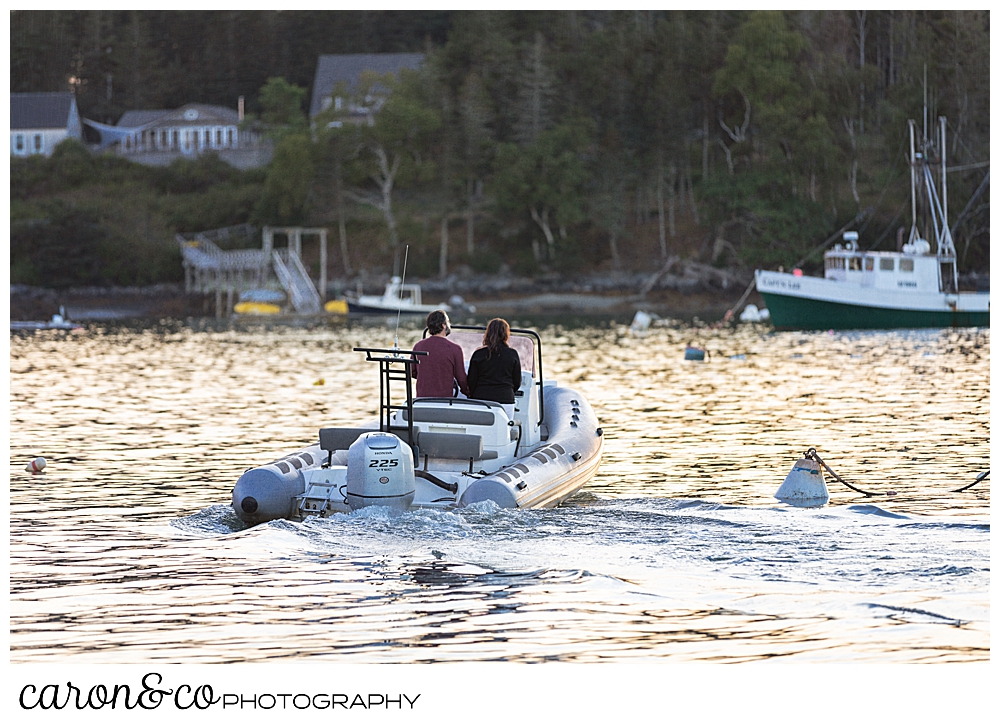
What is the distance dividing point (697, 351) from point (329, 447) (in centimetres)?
1879

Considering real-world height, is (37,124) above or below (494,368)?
above

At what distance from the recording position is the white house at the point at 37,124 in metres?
75.9

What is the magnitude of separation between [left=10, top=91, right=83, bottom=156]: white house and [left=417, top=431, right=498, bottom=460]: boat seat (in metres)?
69.8

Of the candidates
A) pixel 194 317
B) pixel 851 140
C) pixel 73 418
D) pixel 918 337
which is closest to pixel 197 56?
pixel 194 317

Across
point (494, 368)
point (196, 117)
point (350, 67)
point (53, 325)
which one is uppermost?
point (350, 67)

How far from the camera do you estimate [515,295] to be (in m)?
57.8

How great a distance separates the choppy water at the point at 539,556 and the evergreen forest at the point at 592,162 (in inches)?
1669

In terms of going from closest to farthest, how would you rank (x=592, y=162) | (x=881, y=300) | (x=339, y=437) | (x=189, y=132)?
1. (x=339, y=437)
2. (x=881, y=300)
3. (x=592, y=162)
4. (x=189, y=132)

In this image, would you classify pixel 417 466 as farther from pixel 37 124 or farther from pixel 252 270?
pixel 37 124

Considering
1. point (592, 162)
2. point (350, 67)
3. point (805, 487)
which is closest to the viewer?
point (805, 487)

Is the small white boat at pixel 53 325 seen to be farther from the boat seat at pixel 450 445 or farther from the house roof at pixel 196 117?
the boat seat at pixel 450 445

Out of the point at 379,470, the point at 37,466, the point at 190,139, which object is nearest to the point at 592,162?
the point at 190,139

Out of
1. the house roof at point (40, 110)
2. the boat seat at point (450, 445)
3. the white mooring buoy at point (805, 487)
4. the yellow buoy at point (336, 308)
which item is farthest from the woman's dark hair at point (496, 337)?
the house roof at point (40, 110)

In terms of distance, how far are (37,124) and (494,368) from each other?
7165 cm
